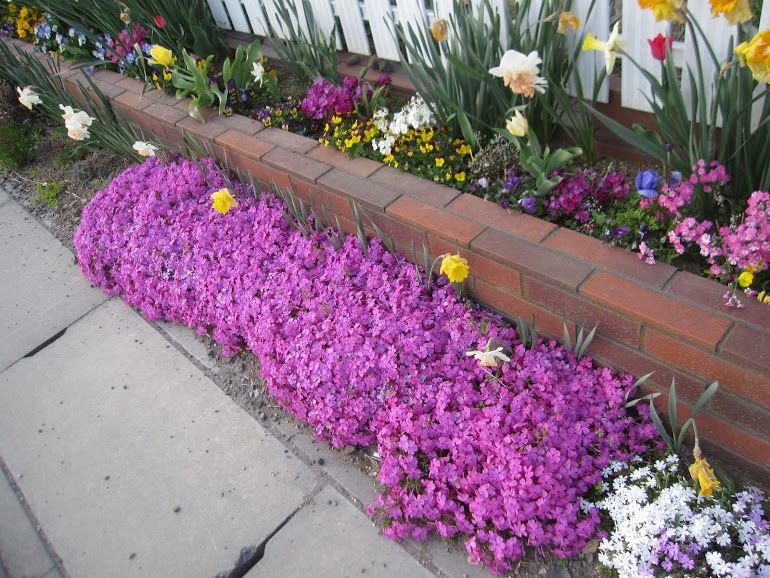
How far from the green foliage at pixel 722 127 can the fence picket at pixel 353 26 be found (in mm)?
1597

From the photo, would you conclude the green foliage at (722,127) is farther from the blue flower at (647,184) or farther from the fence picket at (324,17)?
the fence picket at (324,17)

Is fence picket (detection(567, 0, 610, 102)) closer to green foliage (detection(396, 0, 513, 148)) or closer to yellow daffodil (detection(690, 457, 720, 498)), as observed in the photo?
green foliage (detection(396, 0, 513, 148))

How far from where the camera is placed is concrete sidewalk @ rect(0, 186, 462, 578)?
6.26 feet

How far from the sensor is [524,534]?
1684 mm

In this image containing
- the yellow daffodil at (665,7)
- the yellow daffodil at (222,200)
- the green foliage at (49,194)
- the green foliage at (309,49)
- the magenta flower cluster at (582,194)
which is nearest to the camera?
the yellow daffodil at (665,7)

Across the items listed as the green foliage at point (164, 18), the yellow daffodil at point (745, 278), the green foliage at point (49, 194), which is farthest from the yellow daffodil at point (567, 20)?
the green foliage at point (49, 194)

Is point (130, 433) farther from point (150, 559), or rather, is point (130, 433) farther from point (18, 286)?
point (18, 286)

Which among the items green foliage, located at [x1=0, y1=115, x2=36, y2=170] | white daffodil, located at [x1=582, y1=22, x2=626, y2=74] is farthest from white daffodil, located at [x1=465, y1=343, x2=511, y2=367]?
green foliage, located at [x1=0, y1=115, x2=36, y2=170]

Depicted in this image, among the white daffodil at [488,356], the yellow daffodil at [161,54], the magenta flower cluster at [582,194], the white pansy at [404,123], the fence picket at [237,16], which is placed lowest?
the white daffodil at [488,356]

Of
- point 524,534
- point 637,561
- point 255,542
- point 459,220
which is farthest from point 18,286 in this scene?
point 637,561

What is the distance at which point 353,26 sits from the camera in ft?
9.85

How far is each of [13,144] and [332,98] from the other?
277 centimetres

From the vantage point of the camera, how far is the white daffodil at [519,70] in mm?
1725

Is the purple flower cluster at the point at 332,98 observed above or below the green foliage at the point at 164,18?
below
